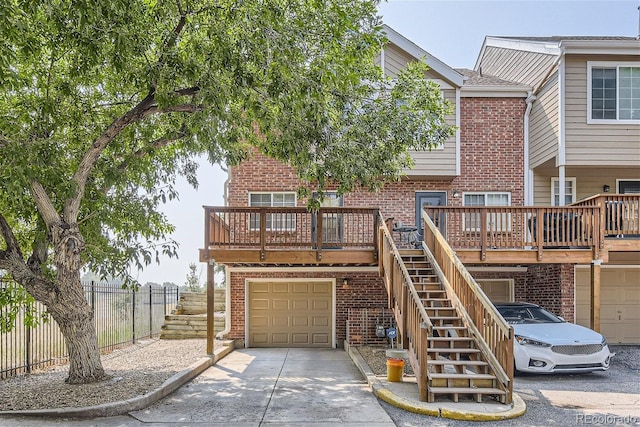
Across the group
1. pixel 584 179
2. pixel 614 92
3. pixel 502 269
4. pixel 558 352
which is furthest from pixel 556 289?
pixel 614 92

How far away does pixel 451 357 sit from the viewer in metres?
8.24

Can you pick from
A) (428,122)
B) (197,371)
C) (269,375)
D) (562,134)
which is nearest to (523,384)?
(269,375)

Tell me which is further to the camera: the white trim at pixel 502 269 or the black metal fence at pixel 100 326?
the white trim at pixel 502 269

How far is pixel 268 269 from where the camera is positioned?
13.9 meters

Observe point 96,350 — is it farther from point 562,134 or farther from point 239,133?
point 562,134

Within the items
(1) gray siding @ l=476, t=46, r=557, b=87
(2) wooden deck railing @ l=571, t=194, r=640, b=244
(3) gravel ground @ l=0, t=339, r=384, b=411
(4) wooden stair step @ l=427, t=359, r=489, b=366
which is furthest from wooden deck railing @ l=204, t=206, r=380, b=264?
(1) gray siding @ l=476, t=46, r=557, b=87

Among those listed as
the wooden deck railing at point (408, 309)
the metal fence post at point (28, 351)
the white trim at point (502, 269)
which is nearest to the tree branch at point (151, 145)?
the metal fence post at point (28, 351)

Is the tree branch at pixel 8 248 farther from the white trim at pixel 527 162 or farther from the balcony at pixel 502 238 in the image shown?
the white trim at pixel 527 162

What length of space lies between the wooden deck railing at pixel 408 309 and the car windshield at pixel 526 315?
263 cm

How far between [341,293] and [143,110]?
7.62m

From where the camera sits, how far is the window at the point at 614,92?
508 inches

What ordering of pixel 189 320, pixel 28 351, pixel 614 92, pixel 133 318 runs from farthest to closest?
1. pixel 189 320
2. pixel 133 318
3. pixel 614 92
4. pixel 28 351

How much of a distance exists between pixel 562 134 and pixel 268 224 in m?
7.80

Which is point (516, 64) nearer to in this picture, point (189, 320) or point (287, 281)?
point (287, 281)
